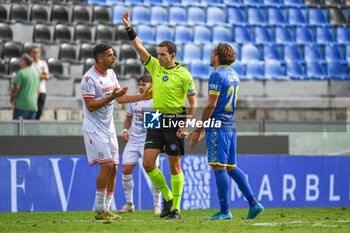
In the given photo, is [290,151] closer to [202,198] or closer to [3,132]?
[202,198]

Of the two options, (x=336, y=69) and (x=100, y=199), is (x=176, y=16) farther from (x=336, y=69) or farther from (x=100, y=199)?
(x=100, y=199)

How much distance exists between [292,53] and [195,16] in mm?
2810

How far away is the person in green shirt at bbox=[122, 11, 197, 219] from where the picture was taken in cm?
675

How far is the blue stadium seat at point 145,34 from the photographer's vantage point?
16.0m

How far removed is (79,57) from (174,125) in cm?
788

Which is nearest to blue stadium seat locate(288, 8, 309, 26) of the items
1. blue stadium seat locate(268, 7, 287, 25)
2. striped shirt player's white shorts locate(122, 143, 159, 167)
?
blue stadium seat locate(268, 7, 287, 25)

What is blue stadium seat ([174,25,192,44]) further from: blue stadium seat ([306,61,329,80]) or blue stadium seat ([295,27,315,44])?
blue stadium seat ([306,61,329,80])

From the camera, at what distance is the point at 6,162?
29.5ft

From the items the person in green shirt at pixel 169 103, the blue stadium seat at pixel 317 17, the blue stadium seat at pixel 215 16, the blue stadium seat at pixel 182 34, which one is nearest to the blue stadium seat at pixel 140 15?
the blue stadium seat at pixel 182 34

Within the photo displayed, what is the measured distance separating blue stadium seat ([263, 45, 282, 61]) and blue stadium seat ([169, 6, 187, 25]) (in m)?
2.33

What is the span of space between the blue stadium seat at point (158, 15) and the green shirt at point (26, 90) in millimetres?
6139

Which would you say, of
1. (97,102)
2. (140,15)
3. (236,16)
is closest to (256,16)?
(236,16)

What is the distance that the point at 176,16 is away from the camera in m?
16.9

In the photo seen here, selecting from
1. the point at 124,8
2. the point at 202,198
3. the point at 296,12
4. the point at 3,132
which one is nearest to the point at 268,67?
the point at 296,12
